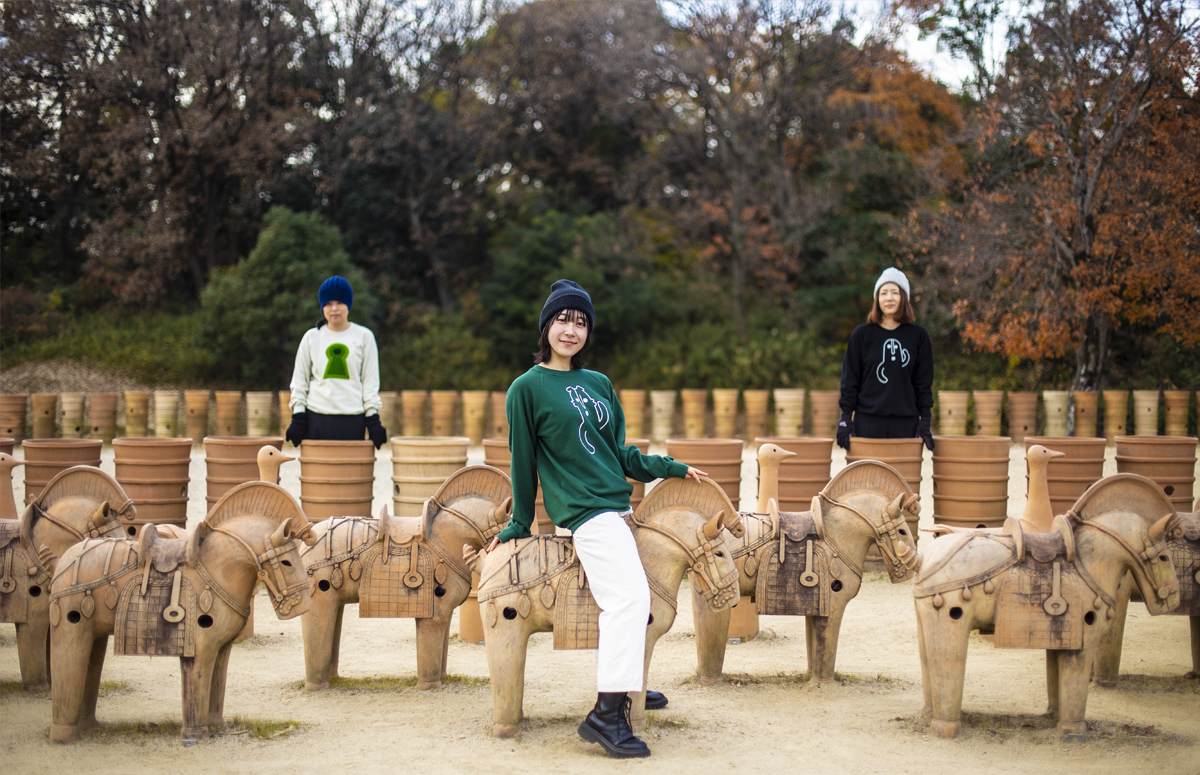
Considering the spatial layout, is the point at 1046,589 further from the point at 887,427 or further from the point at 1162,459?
the point at 1162,459

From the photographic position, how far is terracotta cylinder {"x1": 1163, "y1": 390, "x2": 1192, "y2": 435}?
13.1 metres

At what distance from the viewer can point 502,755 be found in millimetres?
3551

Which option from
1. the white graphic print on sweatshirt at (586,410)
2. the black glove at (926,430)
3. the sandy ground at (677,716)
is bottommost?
the sandy ground at (677,716)

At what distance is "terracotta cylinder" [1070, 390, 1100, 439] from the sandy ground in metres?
8.64

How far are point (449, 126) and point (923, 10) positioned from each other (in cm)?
1033

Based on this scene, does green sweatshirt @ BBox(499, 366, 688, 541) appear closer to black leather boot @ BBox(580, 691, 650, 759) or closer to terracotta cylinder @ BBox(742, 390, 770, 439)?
black leather boot @ BBox(580, 691, 650, 759)

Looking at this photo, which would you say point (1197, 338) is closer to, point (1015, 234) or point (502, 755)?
point (1015, 234)

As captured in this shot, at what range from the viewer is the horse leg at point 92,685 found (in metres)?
3.76

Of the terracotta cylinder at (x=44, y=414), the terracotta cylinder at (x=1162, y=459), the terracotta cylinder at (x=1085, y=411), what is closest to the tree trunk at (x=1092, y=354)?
the terracotta cylinder at (x=1085, y=411)

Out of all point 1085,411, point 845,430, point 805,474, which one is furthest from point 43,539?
point 1085,411

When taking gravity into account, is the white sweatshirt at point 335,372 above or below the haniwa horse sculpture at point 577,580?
above

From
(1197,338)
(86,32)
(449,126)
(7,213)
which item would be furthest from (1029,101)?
(7,213)

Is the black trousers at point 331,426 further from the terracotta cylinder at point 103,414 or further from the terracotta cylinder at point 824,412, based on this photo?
the terracotta cylinder at point 824,412

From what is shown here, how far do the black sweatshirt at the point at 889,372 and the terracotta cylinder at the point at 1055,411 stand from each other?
8647 millimetres
